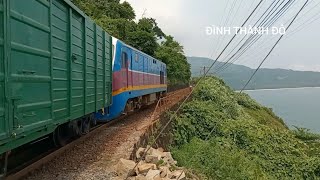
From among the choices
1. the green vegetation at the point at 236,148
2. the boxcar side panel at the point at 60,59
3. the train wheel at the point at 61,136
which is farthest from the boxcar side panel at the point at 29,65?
the green vegetation at the point at 236,148

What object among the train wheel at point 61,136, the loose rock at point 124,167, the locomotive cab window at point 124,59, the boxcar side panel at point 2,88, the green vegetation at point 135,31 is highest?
the green vegetation at point 135,31

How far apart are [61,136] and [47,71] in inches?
152

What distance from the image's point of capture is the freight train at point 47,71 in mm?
4665

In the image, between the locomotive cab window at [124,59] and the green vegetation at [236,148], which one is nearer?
the green vegetation at [236,148]

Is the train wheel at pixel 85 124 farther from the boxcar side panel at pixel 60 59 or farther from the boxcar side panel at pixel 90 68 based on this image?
the boxcar side panel at pixel 60 59

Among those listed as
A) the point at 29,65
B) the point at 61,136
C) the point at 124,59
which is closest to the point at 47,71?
the point at 29,65

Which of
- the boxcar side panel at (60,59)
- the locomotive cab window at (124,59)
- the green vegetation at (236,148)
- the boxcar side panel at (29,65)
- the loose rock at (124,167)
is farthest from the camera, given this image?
the locomotive cab window at (124,59)

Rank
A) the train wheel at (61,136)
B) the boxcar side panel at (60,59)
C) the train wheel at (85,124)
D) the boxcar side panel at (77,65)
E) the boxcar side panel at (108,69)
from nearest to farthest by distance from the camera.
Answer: the boxcar side panel at (60,59) → the boxcar side panel at (77,65) → the train wheel at (61,136) → the train wheel at (85,124) → the boxcar side panel at (108,69)

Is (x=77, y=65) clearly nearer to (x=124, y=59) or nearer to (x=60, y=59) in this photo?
(x=60, y=59)

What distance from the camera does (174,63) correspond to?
46.9 meters

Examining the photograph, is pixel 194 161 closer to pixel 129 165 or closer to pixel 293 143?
pixel 129 165

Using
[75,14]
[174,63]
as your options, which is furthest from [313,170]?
[174,63]

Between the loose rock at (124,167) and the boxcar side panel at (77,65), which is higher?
the boxcar side panel at (77,65)

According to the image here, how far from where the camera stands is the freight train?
4665 mm
